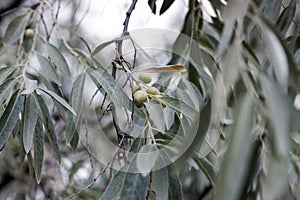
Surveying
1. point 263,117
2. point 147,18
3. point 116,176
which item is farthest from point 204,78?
point 147,18

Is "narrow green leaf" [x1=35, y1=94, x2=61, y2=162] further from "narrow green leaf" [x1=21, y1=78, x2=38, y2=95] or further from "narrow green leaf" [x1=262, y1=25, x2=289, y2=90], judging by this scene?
"narrow green leaf" [x1=262, y1=25, x2=289, y2=90]

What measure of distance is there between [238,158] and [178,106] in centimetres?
33

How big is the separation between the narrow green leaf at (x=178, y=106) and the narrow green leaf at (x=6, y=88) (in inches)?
10.4

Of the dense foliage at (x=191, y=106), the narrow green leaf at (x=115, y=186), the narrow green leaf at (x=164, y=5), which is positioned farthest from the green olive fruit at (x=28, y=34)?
the narrow green leaf at (x=115, y=186)

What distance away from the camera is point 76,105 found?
890 millimetres

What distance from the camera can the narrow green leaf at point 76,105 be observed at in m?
0.89

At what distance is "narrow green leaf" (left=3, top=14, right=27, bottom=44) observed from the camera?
1272mm

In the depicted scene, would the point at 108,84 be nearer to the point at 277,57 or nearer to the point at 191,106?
the point at 191,106

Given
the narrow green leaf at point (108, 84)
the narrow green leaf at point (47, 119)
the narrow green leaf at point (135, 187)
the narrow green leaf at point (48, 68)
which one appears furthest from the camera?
the narrow green leaf at point (48, 68)

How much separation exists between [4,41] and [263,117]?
0.85 meters

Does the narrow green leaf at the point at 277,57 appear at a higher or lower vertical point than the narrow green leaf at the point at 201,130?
higher

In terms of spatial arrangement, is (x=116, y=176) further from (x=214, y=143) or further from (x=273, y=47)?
(x=273, y=47)

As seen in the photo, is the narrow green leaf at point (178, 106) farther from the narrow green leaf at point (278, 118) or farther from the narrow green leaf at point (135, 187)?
the narrow green leaf at point (278, 118)

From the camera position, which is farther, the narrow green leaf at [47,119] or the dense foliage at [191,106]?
the narrow green leaf at [47,119]
